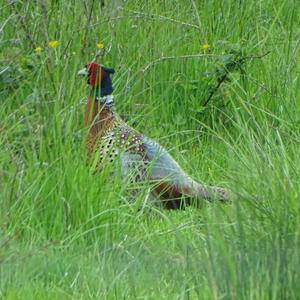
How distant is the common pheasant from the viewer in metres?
5.61

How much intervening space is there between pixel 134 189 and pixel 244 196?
1534 mm

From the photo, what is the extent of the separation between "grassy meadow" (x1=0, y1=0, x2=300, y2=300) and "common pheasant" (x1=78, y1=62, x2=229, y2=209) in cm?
9

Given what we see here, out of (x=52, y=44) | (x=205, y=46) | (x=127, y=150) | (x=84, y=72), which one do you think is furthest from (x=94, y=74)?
(x=205, y=46)

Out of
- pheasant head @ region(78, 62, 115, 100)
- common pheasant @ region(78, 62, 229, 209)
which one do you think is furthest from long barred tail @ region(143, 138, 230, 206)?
pheasant head @ region(78, 62, 115, 100)

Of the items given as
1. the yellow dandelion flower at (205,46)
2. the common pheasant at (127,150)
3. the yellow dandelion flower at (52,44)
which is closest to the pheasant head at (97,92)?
the common pheasant at (127,150)

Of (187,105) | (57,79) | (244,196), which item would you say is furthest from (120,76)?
(244,196)

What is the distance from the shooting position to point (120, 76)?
6840 mm

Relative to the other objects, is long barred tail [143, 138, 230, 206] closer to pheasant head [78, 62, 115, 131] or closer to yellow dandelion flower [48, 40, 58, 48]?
pheasant head [78, 62, 115, 131]

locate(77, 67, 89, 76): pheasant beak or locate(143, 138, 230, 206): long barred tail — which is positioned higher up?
locate(77, 67, 89, 76): pheasant beak

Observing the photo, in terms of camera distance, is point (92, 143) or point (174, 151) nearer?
point (92, 143)

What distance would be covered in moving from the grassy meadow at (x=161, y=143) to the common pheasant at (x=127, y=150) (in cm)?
9

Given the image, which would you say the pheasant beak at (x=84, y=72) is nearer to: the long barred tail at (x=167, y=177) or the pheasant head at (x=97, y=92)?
the pheasant head at (x=97, y=92)

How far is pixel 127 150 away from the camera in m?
5.83

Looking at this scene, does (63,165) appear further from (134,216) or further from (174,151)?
(174,151)
